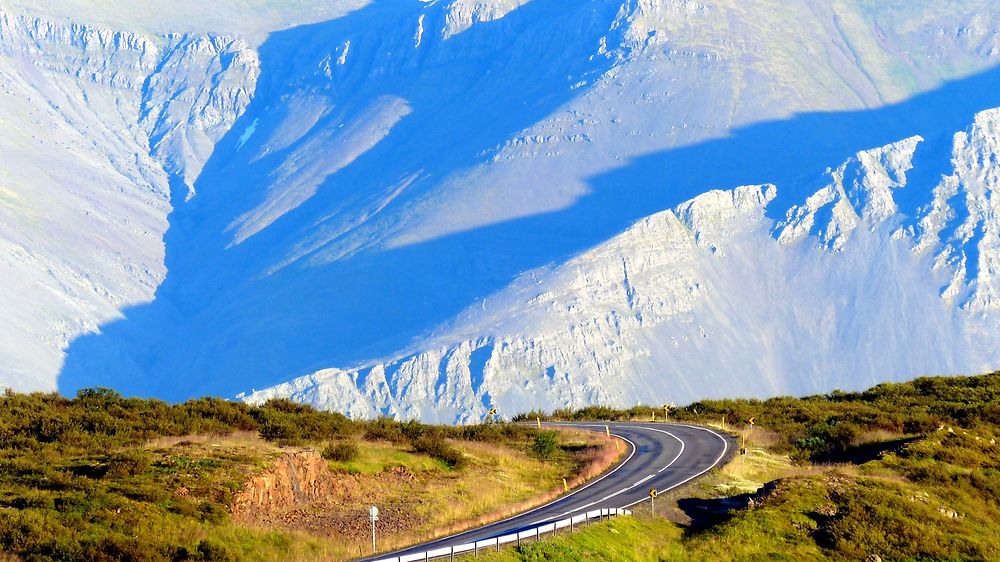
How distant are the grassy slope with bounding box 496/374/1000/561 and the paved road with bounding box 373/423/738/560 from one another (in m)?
1.60

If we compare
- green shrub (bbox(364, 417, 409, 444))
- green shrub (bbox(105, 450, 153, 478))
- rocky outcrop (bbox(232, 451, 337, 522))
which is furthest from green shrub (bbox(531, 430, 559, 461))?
green shrub (bbox(105, 450, 153, 478))

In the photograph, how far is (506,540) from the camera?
4078cm

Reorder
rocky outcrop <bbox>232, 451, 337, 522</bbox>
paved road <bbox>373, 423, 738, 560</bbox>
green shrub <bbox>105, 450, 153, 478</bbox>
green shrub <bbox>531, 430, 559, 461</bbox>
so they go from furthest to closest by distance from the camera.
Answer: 1. green shrub <bbox>531, 430, 559, 461</bbox>
2. paved road <bbox>373, 423, 738, 560</bbox>
3. rocky outcrop <bbox>232, 451, 337, 522</bbox>
4. green shrub <bbox>105, 450, 153, 478</bbox>

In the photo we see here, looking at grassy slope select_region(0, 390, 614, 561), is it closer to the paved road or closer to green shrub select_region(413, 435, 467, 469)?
green shrub select_region(413, 435, 467, 469)

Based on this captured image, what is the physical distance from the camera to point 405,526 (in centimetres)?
4531

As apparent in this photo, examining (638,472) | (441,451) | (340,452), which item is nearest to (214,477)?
(340,452)

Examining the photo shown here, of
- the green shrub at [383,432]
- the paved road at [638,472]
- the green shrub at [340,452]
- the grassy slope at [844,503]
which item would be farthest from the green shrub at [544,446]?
the green shrub at [340,452]

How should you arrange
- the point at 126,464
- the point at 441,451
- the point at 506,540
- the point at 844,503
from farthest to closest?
the point at 441,451
the point at 844,503
the point at 126,464
the point at 506,540

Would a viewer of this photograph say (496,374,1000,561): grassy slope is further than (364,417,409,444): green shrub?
No

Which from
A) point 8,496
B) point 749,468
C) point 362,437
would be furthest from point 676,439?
point 8,496

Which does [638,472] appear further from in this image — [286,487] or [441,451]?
[286,487]

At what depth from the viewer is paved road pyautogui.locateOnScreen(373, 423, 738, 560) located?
45.2 meters

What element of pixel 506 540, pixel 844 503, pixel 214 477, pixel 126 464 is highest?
pixel 126 464

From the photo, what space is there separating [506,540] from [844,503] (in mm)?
13928
